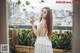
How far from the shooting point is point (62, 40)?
2.32 meters

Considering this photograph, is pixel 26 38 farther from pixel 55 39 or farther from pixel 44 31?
pixel 55 39

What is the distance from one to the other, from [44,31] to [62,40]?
272 millimetres

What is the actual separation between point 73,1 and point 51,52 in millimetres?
742

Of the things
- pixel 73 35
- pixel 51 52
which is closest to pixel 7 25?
pixel 51 52

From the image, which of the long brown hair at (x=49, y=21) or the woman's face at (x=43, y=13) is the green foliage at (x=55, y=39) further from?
the woman's face at (x=43, y=13)

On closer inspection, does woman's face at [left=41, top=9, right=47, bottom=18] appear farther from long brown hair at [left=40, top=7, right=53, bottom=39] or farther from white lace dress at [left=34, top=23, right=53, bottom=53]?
white lace dress at [left=34, top=23, right=53, bottom=53]

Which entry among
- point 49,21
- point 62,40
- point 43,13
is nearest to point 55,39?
point 62,40

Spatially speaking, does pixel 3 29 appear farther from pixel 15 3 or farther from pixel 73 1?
pixel 73 1

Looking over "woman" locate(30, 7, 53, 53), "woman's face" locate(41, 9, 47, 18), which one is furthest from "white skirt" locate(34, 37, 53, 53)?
"woman's face" locate(41, 9, 47, 18)

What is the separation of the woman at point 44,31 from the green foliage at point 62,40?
7 centimetres

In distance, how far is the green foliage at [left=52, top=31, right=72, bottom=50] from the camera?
2.31 metres

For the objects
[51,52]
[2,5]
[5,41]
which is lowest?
[51,52]

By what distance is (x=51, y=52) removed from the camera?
92.1 inches

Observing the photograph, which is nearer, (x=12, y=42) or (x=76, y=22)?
(x=76, y=22)
